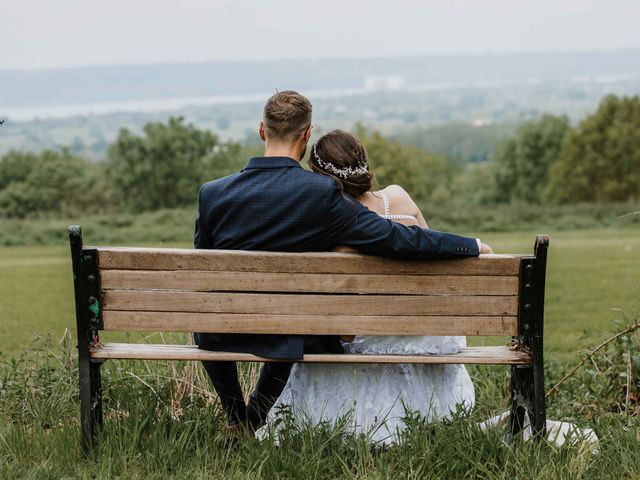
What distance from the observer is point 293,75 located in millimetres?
107188

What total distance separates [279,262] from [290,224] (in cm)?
17

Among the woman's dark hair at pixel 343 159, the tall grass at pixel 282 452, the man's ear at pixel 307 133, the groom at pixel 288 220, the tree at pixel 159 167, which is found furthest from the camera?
the tree at pixel 159 167

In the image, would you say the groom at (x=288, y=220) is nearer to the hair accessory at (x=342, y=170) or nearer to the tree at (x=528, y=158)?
the hair accessory at (x=342, y=170)

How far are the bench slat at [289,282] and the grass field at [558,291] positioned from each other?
1487mm

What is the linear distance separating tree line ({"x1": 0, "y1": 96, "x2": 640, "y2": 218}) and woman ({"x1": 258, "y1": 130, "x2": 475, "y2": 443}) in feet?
87.2

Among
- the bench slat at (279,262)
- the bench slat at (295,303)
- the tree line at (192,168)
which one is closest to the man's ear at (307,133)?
the bench slat at (279,262)

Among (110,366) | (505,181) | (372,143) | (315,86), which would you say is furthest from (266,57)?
(110,366)

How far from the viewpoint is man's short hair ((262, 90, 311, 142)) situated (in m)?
3.61

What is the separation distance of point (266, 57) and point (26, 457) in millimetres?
123484

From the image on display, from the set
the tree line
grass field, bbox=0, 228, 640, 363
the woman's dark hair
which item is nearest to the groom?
the woman's dark hair

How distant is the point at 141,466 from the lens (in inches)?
134

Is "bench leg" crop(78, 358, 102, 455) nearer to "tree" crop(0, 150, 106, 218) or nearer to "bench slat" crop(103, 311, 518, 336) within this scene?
"bench slat" crop(103, 311, 518, 336)

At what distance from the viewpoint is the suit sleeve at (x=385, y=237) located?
3.41 metres

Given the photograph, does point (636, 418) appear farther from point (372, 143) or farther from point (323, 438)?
point (372, 143)
